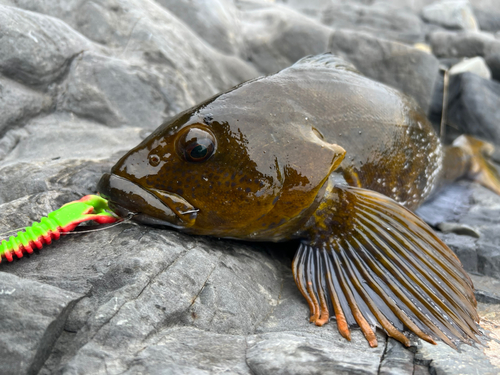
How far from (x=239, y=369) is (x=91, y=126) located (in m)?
2.69

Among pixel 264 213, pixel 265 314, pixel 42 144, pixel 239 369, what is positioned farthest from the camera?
pixel 42 144

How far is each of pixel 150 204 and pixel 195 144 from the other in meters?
0.40

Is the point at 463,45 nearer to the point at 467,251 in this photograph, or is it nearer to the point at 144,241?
the point at 467,251

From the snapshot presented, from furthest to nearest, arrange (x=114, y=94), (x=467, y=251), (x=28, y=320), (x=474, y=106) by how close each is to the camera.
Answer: (x=474, y=106), (x=114, y=94), (x=467, y=251), (x=28, y=320)

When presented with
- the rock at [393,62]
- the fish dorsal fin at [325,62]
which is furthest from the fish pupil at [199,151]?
the rock at [393,62]

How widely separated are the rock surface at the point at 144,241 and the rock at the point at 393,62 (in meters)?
0.03

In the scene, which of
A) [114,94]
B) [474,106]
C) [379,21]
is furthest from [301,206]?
[379,21]

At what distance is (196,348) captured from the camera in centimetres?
185

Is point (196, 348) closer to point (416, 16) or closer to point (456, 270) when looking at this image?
point (456, 270)

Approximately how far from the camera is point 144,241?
7.39 ft

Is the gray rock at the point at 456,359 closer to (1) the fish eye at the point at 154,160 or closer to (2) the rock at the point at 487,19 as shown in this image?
(1) the fish eye at the point at 154,160

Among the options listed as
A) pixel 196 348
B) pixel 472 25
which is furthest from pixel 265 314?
pixel 472 25

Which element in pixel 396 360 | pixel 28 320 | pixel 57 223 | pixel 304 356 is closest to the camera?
pixel 28 320

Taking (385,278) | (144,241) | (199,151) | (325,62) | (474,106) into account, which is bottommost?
(474,106)
